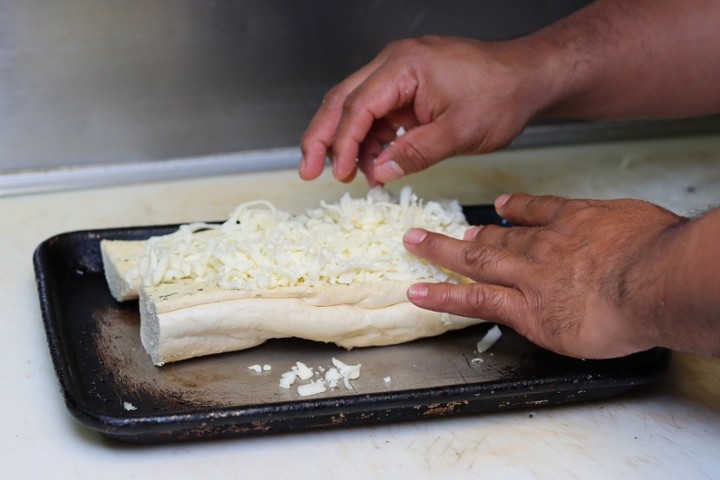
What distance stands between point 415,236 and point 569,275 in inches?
14.7

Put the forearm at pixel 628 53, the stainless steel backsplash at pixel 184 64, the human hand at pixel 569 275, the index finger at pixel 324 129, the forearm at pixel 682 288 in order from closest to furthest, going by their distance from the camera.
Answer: the forearm at pixel 682 288 < the human hand at pixel 569 275 < the index finger at pixel 324 129 < the forearm at pixel 628 53 < the stainless steel backsplash at pixel 184 64

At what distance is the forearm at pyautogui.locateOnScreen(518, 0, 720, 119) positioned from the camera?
2.10m

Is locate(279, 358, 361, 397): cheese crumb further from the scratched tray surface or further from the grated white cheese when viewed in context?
the grated white cheese

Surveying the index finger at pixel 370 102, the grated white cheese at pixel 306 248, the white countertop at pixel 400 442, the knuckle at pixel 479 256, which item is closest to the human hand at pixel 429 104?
the index finger at pixel 370 102

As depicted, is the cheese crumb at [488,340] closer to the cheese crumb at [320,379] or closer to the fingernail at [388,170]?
the cheese crumb at [320,379]

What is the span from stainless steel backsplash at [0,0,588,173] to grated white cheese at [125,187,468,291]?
0.69 m

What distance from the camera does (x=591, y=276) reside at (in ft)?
4.96

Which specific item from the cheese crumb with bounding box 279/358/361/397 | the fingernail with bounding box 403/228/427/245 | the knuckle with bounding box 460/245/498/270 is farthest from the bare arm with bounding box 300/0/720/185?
the cheese crumb with bounding box 279/358/361/397

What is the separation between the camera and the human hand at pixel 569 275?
1.44 meters

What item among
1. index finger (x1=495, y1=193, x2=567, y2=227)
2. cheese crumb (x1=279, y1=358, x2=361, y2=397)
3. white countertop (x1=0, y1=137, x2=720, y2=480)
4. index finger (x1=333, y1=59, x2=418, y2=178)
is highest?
index finger (x1=333, y1=59, x2=418, y2=178)

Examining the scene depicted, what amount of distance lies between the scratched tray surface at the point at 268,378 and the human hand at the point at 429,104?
0.42 meters

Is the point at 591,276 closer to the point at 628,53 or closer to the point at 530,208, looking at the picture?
the point at 530,208

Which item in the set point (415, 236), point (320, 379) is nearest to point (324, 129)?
point (415, 236)

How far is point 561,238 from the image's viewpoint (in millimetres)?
1614
